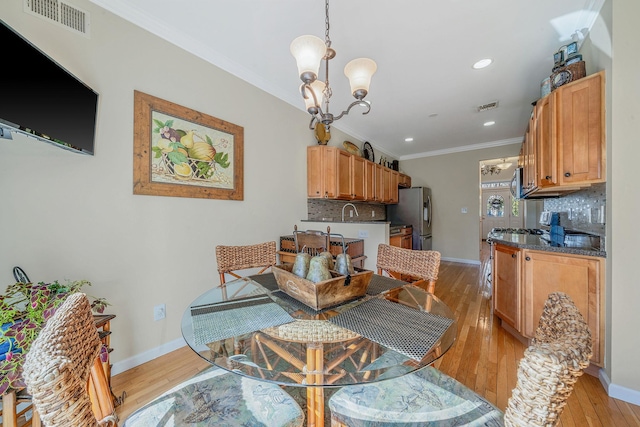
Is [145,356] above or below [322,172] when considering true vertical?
below

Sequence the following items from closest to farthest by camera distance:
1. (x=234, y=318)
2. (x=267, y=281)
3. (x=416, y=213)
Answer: (x=234, y=318)
(x=267, y=281)
(x=416, y=213)

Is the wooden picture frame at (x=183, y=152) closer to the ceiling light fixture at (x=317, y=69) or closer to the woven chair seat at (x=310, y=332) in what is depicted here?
the ceiling light fixture at (x=317, y=69)

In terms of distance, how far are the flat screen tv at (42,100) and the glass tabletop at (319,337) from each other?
3.88 feet

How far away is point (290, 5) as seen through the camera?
166cm

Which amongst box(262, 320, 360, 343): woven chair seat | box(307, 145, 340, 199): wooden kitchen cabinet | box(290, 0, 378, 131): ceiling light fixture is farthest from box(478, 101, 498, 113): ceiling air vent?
box(262, 320, 360, 343): woven chair seat

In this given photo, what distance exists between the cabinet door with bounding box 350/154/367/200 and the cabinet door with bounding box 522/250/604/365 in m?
2.25

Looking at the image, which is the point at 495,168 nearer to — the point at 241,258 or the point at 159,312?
the point at 241,258

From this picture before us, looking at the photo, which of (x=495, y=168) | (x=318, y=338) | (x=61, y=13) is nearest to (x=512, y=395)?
(x=318, y=338)

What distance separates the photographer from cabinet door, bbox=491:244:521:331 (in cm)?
205

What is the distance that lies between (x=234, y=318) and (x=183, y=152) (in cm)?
160

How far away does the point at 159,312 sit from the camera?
188 centimetres

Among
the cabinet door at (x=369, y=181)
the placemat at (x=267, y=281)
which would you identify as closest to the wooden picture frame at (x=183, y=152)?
the placemat at (x=267, y=281)

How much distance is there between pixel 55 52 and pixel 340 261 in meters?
2.07

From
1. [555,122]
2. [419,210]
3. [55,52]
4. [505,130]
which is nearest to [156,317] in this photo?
[55,52]
